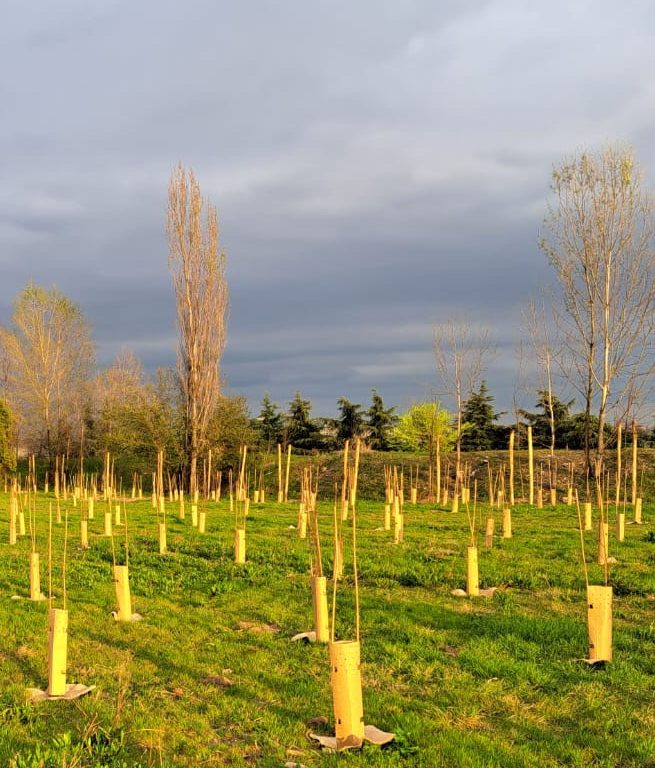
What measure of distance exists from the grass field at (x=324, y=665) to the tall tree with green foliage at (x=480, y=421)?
3264cm

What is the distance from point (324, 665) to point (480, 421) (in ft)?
132

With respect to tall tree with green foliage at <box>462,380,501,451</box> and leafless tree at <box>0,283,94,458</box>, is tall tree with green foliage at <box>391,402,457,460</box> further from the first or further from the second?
leafless tree at <box>0,283,94,458</box>

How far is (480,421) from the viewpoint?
1762 inches

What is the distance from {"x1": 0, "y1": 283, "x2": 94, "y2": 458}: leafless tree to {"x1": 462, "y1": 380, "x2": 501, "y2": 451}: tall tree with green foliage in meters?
25.0

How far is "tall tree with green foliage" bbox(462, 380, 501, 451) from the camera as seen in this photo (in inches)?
1717

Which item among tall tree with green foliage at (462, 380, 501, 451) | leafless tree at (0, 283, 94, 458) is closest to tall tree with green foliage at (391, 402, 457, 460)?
tall tree with green foliage at (462, 380, 501, 451)

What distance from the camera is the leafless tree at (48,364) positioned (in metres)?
40.5

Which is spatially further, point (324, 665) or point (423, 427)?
point (423, 427)

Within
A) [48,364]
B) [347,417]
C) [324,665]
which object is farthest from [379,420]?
[324,665]

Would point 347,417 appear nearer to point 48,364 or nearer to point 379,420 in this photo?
point 379,420

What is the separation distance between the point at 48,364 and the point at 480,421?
→ 27355 mm

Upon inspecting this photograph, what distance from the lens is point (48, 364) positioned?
40.5 meters

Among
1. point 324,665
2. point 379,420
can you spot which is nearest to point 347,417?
point 379,420

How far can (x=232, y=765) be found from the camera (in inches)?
159
